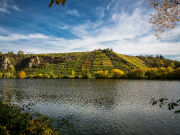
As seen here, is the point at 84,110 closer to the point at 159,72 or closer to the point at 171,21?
the point at 171,21

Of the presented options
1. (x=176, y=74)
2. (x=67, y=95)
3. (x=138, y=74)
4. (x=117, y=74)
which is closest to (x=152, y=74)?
(x=138, y=74)

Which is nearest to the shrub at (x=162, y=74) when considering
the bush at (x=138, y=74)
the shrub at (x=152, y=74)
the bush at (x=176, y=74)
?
→ the shrub at (x=152, y=74)

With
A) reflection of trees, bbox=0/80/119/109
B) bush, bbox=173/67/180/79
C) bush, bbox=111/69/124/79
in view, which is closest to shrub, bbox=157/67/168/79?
bush, bbox=173/67/180/79

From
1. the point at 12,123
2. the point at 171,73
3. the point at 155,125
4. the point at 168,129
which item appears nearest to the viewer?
the point at 12,123

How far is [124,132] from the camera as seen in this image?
59.3 feet

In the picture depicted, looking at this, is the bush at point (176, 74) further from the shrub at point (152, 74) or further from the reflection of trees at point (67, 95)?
the reflection of trees at point (67, 95)

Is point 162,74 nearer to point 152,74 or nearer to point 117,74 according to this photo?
point 152,74

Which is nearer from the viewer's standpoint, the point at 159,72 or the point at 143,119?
the point at 143,119

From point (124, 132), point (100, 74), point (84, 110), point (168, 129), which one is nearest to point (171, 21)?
point (124, 132)

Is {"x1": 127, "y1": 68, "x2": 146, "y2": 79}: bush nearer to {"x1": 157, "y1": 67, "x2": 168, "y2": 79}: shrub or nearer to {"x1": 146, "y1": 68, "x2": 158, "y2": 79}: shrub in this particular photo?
{"x1": 146, "y1": 68, "x2": 158, "y2": 79}: shrub

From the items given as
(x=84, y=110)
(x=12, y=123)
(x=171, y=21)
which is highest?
(x=171, y=21)

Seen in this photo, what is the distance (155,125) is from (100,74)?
399 ft

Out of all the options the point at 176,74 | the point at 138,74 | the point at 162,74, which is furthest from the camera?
the point at 138,74

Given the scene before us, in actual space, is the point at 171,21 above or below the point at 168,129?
above
